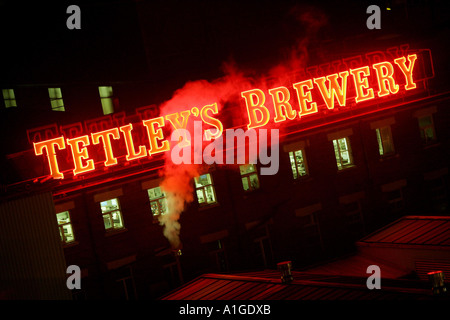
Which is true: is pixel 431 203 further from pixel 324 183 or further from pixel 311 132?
pixel 311 132

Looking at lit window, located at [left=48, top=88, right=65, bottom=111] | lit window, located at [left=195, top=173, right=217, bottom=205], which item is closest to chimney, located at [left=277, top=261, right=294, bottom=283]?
lit window, located at [left=195, top=173, right=217, bottom=205]

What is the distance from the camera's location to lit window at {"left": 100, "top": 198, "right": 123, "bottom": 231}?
71.4 ft

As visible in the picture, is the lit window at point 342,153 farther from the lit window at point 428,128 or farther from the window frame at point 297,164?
the lit window at point 428,128

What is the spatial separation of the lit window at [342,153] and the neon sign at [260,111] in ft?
6.45

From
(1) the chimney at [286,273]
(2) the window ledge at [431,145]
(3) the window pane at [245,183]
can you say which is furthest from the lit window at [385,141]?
(1) the chimney at [286,273]

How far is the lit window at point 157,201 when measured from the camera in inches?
879

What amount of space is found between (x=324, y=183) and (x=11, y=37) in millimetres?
15656

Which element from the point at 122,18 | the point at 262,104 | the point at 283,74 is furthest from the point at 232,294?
the point at 122,18

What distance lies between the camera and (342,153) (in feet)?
82.9

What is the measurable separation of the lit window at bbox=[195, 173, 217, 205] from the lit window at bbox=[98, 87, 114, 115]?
17.3ft

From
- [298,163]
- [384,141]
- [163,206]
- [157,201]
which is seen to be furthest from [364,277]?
[384,141]

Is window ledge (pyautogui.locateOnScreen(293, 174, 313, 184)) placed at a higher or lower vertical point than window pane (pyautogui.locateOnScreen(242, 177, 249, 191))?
lower

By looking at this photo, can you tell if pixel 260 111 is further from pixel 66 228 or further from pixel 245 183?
pixel 66 228

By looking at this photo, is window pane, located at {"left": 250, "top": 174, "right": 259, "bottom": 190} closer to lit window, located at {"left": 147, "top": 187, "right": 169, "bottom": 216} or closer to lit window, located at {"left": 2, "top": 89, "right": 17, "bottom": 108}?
lit window, located at {"left": 147, "top": 187, "right": 169, "bottom": 216}
